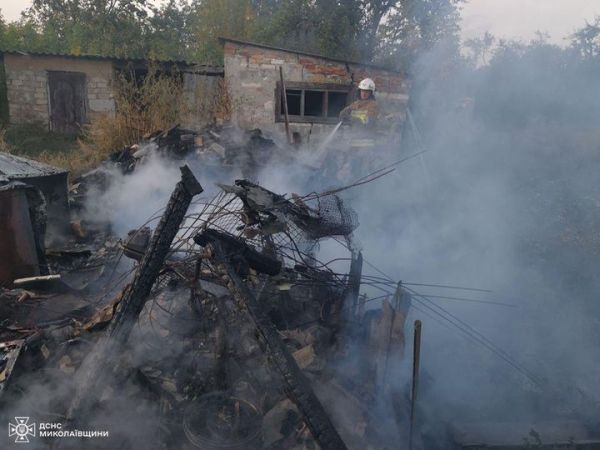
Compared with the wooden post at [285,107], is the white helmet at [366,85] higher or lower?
higher

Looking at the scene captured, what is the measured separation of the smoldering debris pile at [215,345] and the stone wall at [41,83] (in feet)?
30.8

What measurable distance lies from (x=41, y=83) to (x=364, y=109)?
9906 millimetres

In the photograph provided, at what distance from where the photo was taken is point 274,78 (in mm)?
10789

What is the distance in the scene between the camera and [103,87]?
13297 mm

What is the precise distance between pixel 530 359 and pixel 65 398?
5.18 meters

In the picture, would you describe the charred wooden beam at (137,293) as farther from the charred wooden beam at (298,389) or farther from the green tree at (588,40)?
the green tree at (588,40)

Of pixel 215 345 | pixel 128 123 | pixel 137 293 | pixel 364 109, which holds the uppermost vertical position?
pixel 364 109

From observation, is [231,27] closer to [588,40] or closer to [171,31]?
[171,31]

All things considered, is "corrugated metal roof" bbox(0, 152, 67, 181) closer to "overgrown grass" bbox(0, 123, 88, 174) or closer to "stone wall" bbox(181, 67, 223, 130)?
"stone wall" bbox(181, 67, 223, 130)

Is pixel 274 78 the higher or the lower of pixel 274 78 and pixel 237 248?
the higher

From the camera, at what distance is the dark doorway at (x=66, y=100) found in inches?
523

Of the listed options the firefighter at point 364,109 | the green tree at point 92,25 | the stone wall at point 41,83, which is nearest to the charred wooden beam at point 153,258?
the firefighter at point 364,109

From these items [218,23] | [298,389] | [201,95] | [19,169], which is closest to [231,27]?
[218,23]

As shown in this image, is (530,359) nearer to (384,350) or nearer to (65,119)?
(384,350)
